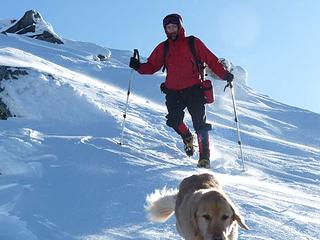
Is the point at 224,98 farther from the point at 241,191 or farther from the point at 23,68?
the point at 241,191

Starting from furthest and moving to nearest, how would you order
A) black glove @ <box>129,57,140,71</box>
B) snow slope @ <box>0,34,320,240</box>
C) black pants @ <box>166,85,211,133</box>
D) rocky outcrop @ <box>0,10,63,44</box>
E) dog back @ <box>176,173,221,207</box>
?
rocky outcrop @ <box>0,10,63,44</box> → black glove @ <box>129,57,140,71</box> → black pants @ <box>166,85,211,133</box> → snow slope @ <box>0,34,320,240</box> → dog back @ <box>176,173,221,207</box>

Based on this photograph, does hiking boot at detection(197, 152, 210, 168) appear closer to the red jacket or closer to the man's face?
the red jacket

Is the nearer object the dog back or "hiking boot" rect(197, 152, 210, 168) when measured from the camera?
the dog back

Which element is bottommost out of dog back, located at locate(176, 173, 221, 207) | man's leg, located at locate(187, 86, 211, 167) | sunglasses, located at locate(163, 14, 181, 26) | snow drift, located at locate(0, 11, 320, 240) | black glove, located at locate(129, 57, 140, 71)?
snow drift, located at locate(0, 11, 320, 240)

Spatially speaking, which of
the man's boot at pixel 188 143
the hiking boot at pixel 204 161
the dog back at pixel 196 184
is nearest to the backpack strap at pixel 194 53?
the man's boot at pixel 188 143

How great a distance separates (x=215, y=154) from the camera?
11539mm

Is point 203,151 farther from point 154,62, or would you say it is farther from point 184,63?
point 154,62

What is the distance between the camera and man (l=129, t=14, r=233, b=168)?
9.45 metres

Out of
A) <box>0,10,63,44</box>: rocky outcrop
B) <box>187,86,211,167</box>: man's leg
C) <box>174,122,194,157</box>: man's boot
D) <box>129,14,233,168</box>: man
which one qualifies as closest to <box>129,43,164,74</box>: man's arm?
<box>129,14,233,168</box>: man

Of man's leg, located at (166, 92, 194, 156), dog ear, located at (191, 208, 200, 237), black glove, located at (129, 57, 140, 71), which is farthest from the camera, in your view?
black glove, located at (129, 57, 140, 71)

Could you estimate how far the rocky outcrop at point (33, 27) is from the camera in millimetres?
35213

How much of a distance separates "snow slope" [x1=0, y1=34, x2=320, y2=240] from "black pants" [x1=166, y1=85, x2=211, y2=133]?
0.72 metres

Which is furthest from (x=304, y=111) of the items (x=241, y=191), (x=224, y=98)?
(x=241, y=191)

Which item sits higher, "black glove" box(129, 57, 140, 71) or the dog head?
"black glove" box(129, 57, 140, 71)
